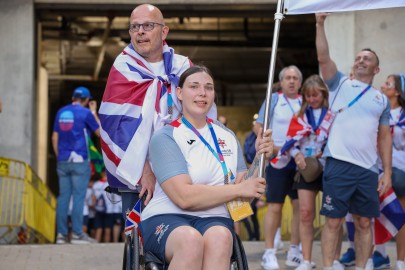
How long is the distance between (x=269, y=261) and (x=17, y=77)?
19.8ft

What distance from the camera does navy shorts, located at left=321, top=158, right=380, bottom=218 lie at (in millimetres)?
8422

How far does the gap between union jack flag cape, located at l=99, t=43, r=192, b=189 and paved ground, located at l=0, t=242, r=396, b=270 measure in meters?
2.91

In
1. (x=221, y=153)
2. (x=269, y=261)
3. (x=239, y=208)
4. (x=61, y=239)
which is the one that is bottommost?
(x=61, y=239)

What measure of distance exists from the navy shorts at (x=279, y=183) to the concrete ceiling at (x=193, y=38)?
485 cm

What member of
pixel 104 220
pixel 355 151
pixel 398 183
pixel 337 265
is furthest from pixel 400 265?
pixel 104 220

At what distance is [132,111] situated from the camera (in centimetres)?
648

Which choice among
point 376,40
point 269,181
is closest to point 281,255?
point 269,181

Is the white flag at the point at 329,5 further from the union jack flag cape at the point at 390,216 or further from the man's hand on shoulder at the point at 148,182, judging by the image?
the union jack flag cape at the point at 390,216

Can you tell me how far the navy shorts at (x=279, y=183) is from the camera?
384 inches

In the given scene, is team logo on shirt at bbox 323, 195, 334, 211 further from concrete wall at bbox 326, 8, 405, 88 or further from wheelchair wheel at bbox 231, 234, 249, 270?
concrete wall at bbox 326, 8, 405, 88

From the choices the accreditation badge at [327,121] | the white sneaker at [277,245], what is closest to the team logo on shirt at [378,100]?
the accreditation badge at [327,121]

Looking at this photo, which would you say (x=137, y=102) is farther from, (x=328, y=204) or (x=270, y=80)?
(x=328, y=204)

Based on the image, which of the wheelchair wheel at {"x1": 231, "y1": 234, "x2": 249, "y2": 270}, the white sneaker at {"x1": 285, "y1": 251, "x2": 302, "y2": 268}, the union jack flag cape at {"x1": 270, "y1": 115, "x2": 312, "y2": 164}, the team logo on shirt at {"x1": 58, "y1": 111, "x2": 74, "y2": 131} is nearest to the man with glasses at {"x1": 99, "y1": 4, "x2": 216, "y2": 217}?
the wheelchair wheel at {"x1": 231, "y1": 234, "x2": 249, "y2": 270}

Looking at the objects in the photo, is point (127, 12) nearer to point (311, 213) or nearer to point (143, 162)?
point (311, 213)
